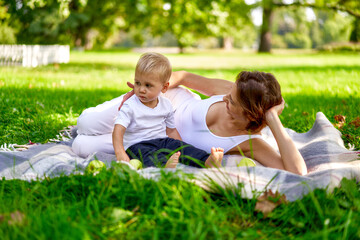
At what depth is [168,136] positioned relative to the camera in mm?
3309

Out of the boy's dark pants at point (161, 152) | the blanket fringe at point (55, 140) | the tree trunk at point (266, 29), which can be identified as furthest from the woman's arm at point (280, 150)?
the tree trunk at point (266, 29)

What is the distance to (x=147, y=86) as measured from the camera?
10.0 ft

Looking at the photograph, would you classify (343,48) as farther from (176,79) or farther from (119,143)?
(119,143)

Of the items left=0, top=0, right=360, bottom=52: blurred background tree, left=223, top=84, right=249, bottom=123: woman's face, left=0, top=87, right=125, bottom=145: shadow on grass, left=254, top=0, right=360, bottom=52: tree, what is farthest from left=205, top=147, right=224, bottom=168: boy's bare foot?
left=254, top=0, right=360, bottom=52: tree

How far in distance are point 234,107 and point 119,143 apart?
89 centimetres

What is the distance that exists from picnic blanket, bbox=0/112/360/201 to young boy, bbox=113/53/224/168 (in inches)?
8.5

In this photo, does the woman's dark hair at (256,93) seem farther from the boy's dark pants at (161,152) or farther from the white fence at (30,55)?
the white fence at (30,55)

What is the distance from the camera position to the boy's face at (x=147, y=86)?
3.00m

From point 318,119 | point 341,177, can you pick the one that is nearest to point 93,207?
point 341,177

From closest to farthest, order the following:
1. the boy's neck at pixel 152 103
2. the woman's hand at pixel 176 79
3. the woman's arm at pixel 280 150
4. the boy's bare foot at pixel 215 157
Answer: the boy's bare foot at pixel 215 157
the woman's arm at pixel 280 150
the boy's neck at pixel 152 103
the woman's hand at pixel 176 79

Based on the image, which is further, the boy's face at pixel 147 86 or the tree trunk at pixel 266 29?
the tree trunk at pixel 266 29

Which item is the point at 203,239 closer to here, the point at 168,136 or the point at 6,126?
the point at 168,136

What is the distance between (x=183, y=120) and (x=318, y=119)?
1421mm

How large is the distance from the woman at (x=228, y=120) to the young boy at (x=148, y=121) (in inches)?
8.4
